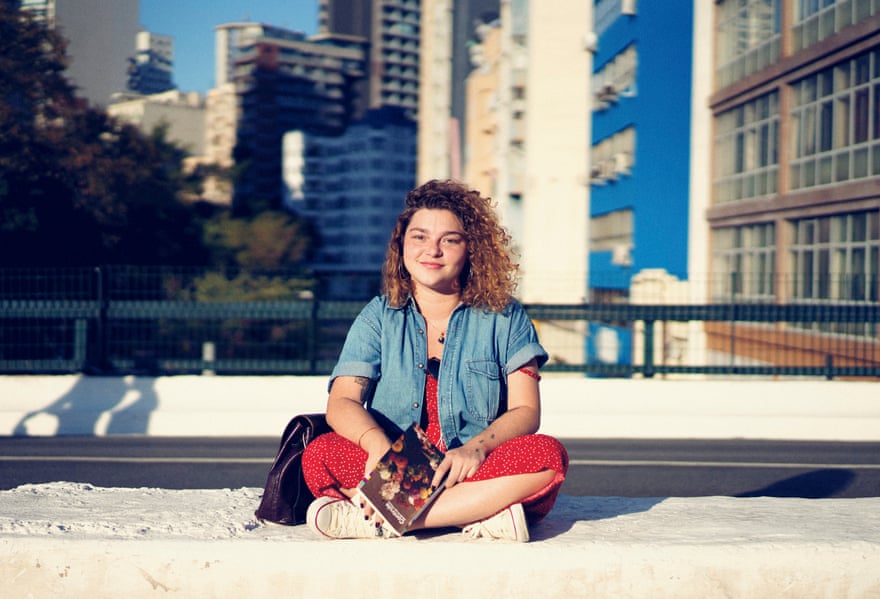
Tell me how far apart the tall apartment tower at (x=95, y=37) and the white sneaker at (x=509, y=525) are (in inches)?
1532

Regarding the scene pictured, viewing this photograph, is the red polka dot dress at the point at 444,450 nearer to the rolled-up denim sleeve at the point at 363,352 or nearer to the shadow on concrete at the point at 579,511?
the shadow on concrete at the point at 579,511

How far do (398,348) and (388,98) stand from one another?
19196cm

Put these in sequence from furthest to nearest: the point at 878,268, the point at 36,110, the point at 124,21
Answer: the point at 124,21 → the point at 36,110 → the point at 878,268

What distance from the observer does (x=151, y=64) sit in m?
87.8

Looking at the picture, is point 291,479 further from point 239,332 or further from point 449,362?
point 239,332

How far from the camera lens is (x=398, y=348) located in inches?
160

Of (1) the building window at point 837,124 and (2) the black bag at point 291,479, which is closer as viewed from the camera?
(2) the black bag at point 291,479

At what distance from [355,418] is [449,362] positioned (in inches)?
16.3

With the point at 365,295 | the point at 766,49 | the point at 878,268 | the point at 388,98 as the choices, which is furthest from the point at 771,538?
the point at 388,98

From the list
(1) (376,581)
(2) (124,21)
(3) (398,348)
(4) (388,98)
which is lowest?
(1) (376,581)

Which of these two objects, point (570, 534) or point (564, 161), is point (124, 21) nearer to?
point (564, 161)

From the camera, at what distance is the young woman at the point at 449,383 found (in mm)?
3822

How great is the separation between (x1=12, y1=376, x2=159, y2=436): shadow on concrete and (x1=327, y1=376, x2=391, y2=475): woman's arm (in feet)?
28.0

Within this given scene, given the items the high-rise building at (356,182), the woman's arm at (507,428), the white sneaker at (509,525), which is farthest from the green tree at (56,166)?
the high-rise building at (356,182)
